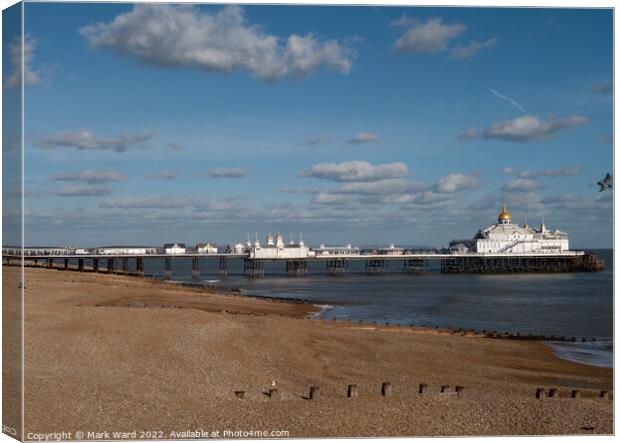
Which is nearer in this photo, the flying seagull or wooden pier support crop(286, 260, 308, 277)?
the flying seagull

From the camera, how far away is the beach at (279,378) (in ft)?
28.3

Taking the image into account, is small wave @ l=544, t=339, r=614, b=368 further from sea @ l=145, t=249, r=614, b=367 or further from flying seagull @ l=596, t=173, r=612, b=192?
flying seagull @ l=596, t=173, r=612, b=192

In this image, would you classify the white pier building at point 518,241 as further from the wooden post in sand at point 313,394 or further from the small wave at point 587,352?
the wooden post in sand at point 313,394

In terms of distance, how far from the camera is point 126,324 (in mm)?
16938

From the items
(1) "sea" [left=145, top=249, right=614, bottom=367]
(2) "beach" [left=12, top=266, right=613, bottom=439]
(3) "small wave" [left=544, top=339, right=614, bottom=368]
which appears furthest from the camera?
(1) "sea" [left=145, top=249, right=614, bottom=367]

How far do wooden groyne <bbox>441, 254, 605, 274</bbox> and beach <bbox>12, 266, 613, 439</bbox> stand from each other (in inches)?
2067

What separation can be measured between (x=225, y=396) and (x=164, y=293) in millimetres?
23005

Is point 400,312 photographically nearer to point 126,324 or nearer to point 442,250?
point 126,324

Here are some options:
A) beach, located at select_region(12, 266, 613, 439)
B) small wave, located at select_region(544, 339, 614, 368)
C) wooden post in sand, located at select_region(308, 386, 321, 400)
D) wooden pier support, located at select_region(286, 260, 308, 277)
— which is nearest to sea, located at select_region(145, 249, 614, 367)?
small wave, located at select_region(544, 339, 614, 368)

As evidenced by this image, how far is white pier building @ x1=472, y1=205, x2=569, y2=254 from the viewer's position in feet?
242

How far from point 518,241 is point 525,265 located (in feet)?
8.85

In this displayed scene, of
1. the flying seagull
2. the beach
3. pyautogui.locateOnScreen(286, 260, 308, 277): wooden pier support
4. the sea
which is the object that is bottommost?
the sea

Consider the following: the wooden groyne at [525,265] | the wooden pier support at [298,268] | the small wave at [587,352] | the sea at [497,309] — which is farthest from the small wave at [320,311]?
the wooden groyne at [525,265]

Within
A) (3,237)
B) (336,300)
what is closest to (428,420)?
(3,237)
